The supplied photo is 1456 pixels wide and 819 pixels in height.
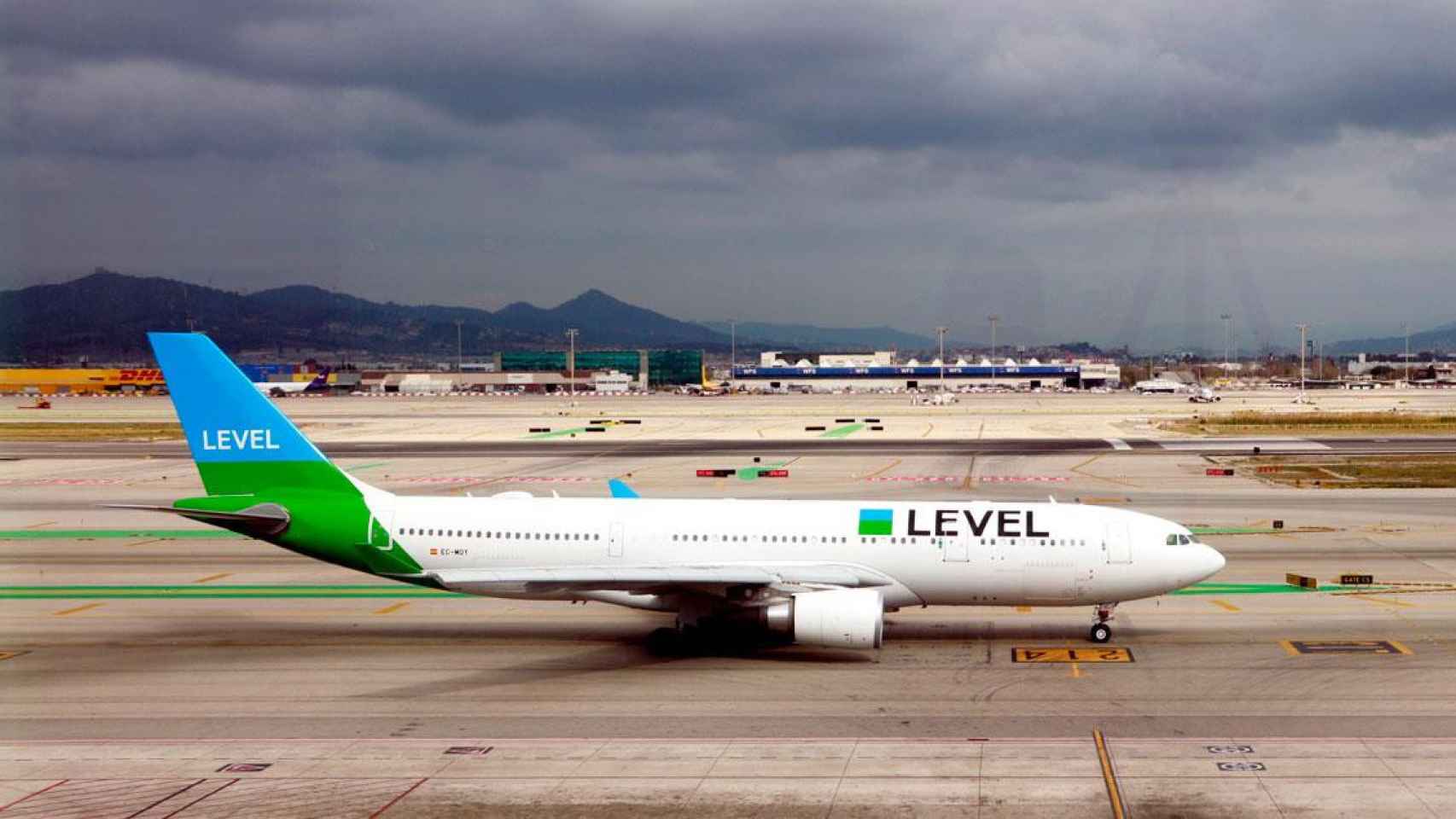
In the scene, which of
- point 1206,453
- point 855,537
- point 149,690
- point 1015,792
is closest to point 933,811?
point 1015,792

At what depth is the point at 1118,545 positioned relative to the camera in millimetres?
31656

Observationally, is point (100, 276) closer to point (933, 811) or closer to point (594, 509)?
point (594, 509)

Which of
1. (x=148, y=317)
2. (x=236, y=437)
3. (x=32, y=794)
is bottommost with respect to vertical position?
(x=32, y=794)

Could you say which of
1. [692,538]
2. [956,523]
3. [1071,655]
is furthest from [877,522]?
[1071,655]

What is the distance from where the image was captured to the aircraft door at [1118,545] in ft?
103

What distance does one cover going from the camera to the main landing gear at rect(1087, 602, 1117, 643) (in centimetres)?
3209

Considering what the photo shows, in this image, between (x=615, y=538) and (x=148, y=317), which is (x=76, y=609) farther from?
(x=615, y=538)

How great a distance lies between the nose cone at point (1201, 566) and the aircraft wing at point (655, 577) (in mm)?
7663

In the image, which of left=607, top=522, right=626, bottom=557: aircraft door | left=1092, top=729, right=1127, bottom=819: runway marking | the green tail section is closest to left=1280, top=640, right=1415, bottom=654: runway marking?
left=1092, top=729, right=1127, bottom=819: runway marking

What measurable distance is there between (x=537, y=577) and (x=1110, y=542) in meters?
14.4

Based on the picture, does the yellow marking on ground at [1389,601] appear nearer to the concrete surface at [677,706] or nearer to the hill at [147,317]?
the concrete surface at [677,706]

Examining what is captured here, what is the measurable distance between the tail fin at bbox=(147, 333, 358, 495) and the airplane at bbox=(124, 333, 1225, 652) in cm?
4

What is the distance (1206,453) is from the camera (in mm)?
88312

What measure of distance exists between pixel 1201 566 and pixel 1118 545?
2217 millimetres
